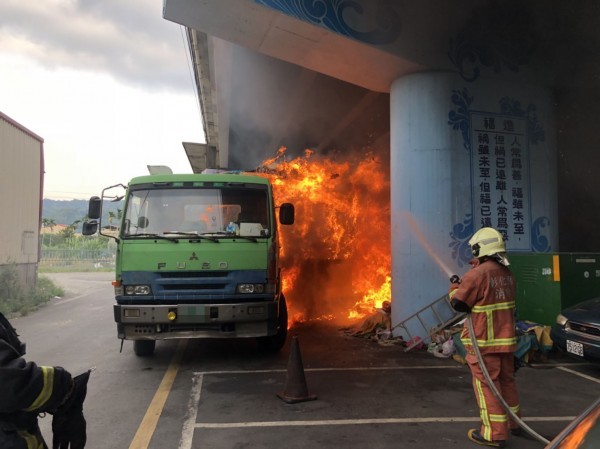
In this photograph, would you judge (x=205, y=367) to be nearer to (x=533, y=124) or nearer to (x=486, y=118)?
(x=486, y=118)

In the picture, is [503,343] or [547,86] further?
[547,86]

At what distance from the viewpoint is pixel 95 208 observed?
707 cm

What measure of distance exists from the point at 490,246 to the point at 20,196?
15.5 meters

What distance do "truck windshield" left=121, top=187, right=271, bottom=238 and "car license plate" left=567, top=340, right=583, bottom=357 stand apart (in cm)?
424

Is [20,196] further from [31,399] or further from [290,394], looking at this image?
[31,399]

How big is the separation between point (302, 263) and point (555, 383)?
6673 mm

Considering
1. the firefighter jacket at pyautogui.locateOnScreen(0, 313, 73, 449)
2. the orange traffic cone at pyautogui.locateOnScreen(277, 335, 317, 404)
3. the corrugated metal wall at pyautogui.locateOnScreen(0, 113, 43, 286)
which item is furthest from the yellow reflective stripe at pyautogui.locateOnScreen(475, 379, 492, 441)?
the corrugated metal wall at pyautogui.locateOnScreen(0, 113, 43, 286)

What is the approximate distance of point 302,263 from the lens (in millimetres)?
11719

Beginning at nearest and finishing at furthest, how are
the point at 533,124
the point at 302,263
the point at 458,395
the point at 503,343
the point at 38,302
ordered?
the point at 503,343 < the point at 458,395 < the point at 533,124 < the point at 302,263 < the point at 38,302

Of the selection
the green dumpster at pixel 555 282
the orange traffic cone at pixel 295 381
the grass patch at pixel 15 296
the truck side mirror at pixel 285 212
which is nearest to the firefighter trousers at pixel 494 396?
the orange traffic cone at pixel 295 381

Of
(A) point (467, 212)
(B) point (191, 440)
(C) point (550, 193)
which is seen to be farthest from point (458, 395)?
(C) point (550, 193)

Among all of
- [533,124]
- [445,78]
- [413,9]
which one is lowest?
[533,124]

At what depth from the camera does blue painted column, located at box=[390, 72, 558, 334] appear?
7.96 m

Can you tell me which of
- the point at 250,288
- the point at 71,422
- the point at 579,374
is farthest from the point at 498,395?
the point at 250,288
